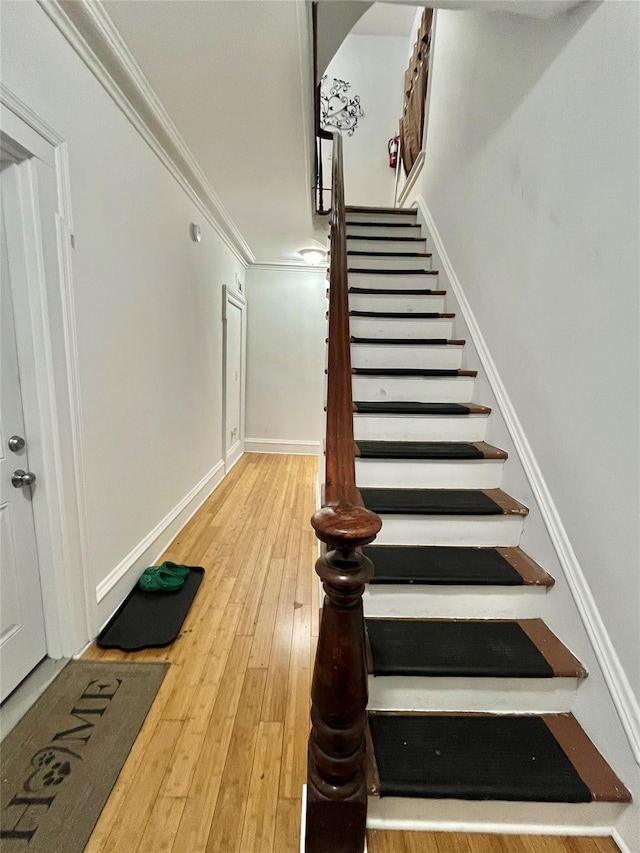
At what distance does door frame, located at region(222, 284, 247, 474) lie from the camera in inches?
153

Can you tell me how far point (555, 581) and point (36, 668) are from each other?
203 centimetres

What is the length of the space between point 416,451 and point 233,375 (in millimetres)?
3189

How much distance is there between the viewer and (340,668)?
805 mm

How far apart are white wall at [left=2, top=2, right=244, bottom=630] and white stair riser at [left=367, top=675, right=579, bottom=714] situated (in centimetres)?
134

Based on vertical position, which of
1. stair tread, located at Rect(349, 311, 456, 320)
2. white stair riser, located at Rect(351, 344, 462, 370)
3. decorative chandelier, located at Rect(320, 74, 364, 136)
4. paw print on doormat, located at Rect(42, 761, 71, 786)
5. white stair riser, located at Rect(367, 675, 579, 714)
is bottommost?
paw print on doormat, located at Rect(42, 761, 71, 786)

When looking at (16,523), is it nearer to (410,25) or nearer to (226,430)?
(226,430)

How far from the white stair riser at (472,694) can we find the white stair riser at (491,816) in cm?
22

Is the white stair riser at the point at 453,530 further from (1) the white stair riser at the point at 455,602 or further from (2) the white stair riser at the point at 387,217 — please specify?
(2) the white stair riser at the point at 387,217

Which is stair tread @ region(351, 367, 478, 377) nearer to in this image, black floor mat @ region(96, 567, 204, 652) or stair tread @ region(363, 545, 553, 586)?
stair tread @ region(363, 545, 553, 586)

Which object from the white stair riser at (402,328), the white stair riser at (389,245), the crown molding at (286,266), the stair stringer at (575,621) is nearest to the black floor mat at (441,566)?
the stair stringer at (575,621)

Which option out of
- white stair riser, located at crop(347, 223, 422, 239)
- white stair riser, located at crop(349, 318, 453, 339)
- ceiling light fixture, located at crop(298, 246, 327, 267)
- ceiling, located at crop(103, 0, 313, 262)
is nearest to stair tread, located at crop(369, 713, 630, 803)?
white stair riser, located at crop(349, 318, 453, 339)

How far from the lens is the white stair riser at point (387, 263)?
287cm

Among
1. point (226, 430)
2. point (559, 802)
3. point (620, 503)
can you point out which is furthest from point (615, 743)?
point (226, 430)

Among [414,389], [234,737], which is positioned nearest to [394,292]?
[414,389]
